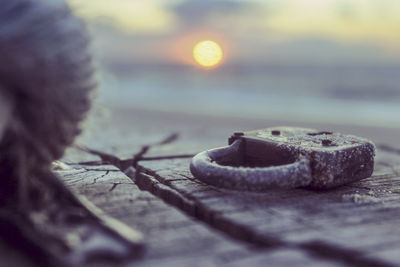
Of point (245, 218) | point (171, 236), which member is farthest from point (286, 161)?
point (171, 236)

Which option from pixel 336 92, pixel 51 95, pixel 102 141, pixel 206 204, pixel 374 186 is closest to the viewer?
pixel 51 95

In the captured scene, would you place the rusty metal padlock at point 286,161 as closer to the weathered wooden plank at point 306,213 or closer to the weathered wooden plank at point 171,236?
the weathered wooden plank at point 306,213

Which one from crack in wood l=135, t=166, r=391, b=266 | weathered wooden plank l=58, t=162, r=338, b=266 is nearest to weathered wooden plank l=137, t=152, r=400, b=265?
crack in wood l=135, t=166, r=391, b=266

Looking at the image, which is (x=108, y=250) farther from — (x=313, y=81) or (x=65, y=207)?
(x=313, y=81)

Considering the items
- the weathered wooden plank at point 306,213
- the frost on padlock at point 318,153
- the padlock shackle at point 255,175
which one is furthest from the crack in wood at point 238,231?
the frost on padlock at point 318,153

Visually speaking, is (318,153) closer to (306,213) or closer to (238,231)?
(306,213)

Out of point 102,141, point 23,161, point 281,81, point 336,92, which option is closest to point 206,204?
point 23,161

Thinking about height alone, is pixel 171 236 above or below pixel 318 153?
below
